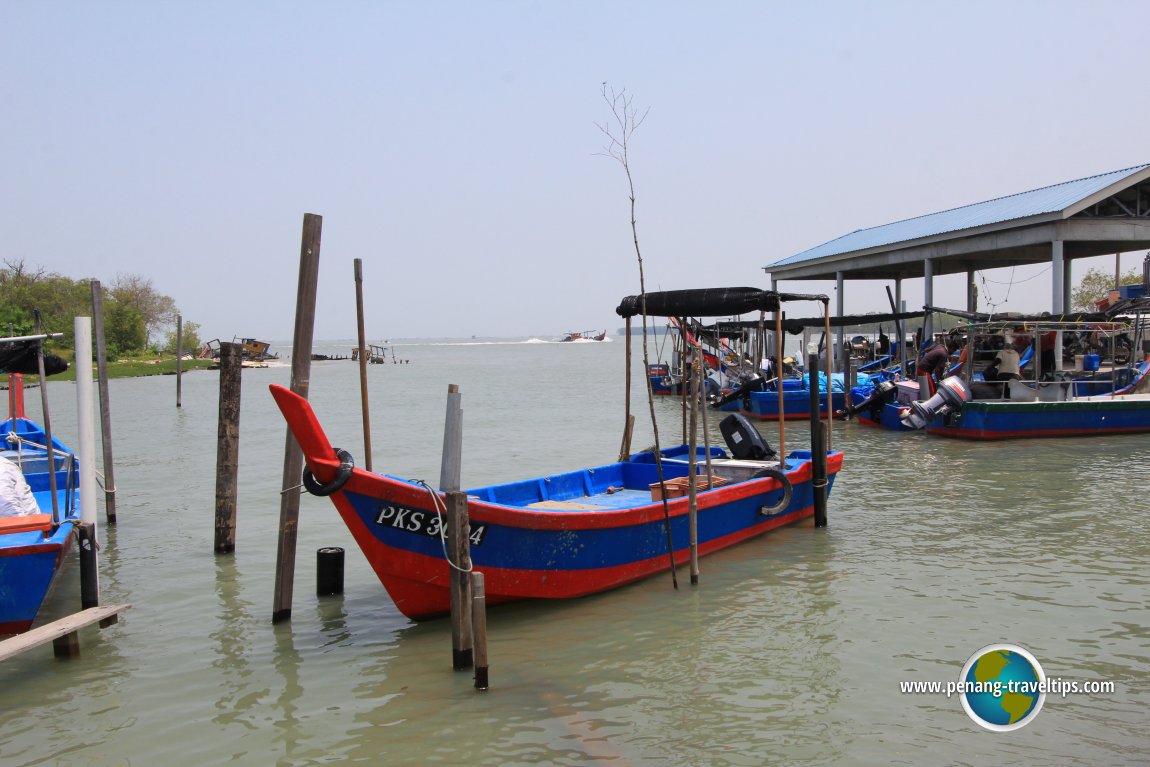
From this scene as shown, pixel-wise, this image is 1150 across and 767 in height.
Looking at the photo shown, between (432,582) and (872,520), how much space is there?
7017 millimetres

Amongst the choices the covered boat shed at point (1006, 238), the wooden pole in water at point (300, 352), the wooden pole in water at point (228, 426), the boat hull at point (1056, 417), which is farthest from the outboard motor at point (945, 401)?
the wooden pole in water at point (300, 352)

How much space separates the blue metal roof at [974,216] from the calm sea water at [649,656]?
1066cm

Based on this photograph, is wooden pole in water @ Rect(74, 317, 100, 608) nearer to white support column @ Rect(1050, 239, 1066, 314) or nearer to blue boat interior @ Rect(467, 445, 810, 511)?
blue boat interior @ Rect(467, 445, 810, 511)

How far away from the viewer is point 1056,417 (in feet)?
66.1

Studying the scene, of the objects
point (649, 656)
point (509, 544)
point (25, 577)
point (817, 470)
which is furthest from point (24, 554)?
point (817, 470)

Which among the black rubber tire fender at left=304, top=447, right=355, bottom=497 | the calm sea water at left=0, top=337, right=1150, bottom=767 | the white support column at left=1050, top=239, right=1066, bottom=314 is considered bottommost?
the calm sea water at left=0, top=337, right=1150, bottom=767

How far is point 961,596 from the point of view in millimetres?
8492

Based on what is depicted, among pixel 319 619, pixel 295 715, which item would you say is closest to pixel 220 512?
pixel 319 619

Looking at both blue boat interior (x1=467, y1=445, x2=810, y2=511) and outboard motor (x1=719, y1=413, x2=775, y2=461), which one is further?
outboard motor (x1=719, y1=413, x2=775, y2=461)

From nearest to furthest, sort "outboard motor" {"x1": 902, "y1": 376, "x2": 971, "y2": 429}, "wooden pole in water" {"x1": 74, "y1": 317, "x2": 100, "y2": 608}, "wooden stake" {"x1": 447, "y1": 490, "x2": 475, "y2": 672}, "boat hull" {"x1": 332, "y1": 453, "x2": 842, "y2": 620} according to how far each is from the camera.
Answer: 1. "wooden stake" {"x1": 447, "y1": 490, "x2": 475, "y2": 672}
2. "boat hull" {"x1": 332, "y1": 453, "x2": 842, "y2": 620}
3. "wooden pole in water" {"x1": 74, "y1": 317, "x2": 100, "y2": 608}
4. "outboard motor" {"x1": 902, "y1": 376, "x2": 971, "y2": 429}

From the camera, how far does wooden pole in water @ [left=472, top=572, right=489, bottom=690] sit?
6086 millimetres

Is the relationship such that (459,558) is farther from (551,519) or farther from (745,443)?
(745,443)

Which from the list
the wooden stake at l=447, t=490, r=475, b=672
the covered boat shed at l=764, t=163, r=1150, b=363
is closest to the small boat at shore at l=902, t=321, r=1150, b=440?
the covered boat shed at l=764, t=163, r=1150, b=363

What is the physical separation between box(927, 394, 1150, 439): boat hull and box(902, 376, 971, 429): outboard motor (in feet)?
0.85
